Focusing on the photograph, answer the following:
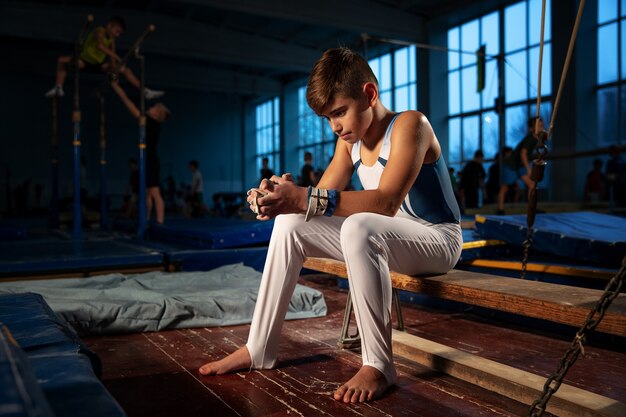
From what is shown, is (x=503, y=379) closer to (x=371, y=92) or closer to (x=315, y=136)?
(x=371, y=92)

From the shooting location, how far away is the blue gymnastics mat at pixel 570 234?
287 cm

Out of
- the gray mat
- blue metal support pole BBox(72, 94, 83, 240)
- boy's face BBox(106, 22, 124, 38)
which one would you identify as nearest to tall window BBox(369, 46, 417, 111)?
boy's face BBox(106, 22, 124, 38)

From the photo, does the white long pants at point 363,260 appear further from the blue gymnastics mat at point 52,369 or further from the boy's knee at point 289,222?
the blue gymnastics mat at point 52,369

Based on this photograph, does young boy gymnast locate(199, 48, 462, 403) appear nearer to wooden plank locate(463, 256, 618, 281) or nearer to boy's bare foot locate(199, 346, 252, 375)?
boy's bare foot locate(199, 346, 252, 375)

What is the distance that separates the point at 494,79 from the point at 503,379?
460 inches

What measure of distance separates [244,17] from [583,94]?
9.04 m

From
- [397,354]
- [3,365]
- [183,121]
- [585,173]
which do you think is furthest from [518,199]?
[183,121]

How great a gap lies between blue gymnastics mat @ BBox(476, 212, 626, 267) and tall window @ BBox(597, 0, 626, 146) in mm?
8046

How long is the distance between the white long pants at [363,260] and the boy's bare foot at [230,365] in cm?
3

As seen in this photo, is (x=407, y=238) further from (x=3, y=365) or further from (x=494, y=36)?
(x=494, y=36)

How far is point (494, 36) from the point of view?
496 inches

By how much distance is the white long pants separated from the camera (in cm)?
167

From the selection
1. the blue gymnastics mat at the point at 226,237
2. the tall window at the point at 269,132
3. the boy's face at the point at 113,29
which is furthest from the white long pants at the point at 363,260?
the tall window at the point at 269,132

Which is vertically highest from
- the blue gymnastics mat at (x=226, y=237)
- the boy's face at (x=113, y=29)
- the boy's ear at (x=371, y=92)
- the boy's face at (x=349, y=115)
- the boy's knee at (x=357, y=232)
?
the boy's face at (x=113, y=29)
